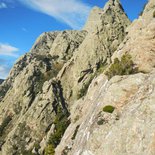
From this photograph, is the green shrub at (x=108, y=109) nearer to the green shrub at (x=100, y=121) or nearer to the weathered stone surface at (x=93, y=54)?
the green shrub at (x=100, y=121)

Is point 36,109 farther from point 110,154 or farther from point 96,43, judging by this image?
point 110,154

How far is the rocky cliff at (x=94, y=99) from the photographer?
39.0m

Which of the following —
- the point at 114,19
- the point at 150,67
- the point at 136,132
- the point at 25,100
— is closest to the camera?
the point at 136,132

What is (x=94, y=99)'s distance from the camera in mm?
63125

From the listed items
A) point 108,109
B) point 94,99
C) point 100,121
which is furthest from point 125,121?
point 94,99

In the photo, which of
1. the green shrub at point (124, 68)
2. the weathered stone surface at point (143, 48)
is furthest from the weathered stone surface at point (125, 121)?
the weathered stone surface at point (143, 48)

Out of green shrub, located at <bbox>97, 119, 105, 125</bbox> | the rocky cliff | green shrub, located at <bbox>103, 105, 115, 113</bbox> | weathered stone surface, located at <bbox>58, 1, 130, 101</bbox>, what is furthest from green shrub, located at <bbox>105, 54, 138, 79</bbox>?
weathered stone surface, located at <bbox>58, 1, 130, 101</bbox>

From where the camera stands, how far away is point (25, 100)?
161 m

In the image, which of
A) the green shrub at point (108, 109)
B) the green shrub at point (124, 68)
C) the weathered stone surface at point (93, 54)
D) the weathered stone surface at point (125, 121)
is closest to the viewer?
the weathered stone surface at point (125, 121)

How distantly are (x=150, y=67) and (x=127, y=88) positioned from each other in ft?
42.1

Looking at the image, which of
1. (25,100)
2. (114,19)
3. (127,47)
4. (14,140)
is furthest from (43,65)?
(127,47)

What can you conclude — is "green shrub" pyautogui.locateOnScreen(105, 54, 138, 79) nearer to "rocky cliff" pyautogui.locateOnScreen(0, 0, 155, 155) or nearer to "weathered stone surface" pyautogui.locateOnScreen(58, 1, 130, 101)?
"rocky cliff" pyautogui.locateOnScreen(0, 0, 155, 155)

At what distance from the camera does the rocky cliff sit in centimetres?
3895

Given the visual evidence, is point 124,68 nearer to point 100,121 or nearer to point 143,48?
point 143,48
